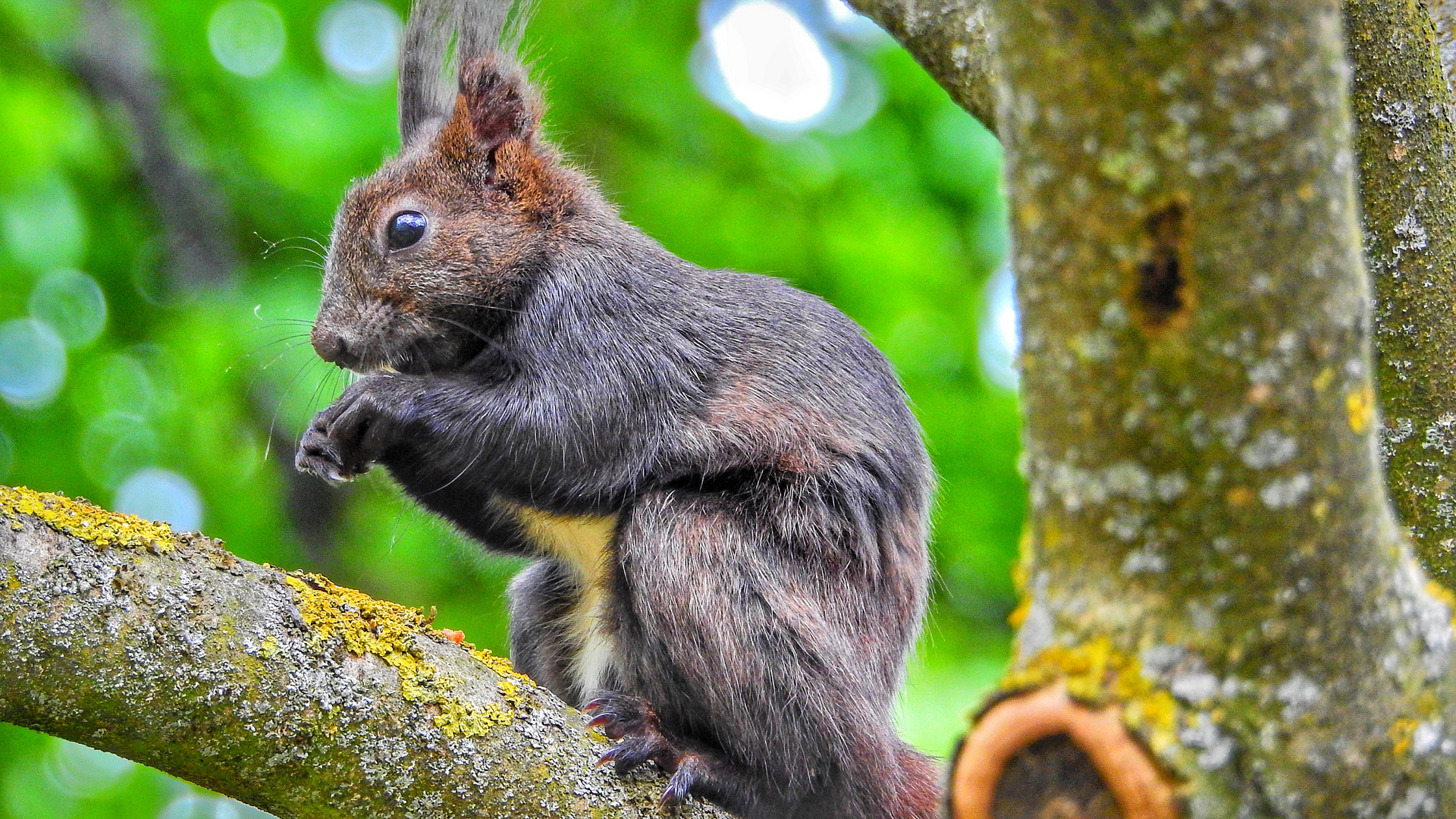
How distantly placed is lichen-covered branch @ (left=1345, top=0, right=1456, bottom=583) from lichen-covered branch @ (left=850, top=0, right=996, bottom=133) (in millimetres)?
972

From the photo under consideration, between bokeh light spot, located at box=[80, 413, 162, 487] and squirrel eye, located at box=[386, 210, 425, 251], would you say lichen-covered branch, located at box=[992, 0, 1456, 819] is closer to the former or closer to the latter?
squirrel eye, located at box=[386, 210, 425, 251]

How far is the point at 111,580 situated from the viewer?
2430 millimetres

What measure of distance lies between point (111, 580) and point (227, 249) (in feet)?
14.6

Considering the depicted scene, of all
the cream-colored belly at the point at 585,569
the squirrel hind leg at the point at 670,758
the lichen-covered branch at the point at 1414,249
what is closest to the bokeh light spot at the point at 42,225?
the cream-colored belly at the point at 585,569

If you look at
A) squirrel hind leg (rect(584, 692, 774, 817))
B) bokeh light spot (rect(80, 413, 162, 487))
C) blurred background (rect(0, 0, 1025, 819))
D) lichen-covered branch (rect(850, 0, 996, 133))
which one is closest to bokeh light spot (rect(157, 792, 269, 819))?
blurred background (rect(0, 0, 1025, 819))

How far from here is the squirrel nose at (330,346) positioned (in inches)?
171

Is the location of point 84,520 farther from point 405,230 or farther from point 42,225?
point 42,225

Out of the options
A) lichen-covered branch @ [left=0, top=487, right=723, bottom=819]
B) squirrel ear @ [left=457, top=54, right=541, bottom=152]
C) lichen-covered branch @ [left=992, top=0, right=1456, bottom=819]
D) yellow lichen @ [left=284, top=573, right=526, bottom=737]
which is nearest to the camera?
lichen-covered branch @ [left=992, top=0, right=1456, bottom=819]

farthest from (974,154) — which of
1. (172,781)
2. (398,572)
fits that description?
(172,781)

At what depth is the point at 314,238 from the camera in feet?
18.9

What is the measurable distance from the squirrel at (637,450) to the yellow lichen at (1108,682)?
1.58 m

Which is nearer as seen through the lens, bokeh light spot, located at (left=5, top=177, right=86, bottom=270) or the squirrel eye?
the squirrel eye

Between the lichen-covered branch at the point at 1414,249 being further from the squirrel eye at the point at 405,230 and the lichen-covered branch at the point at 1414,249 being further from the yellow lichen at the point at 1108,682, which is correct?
the squirrel eye at the point at 405,230

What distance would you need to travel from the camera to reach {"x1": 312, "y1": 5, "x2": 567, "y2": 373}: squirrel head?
4371 millimetres
